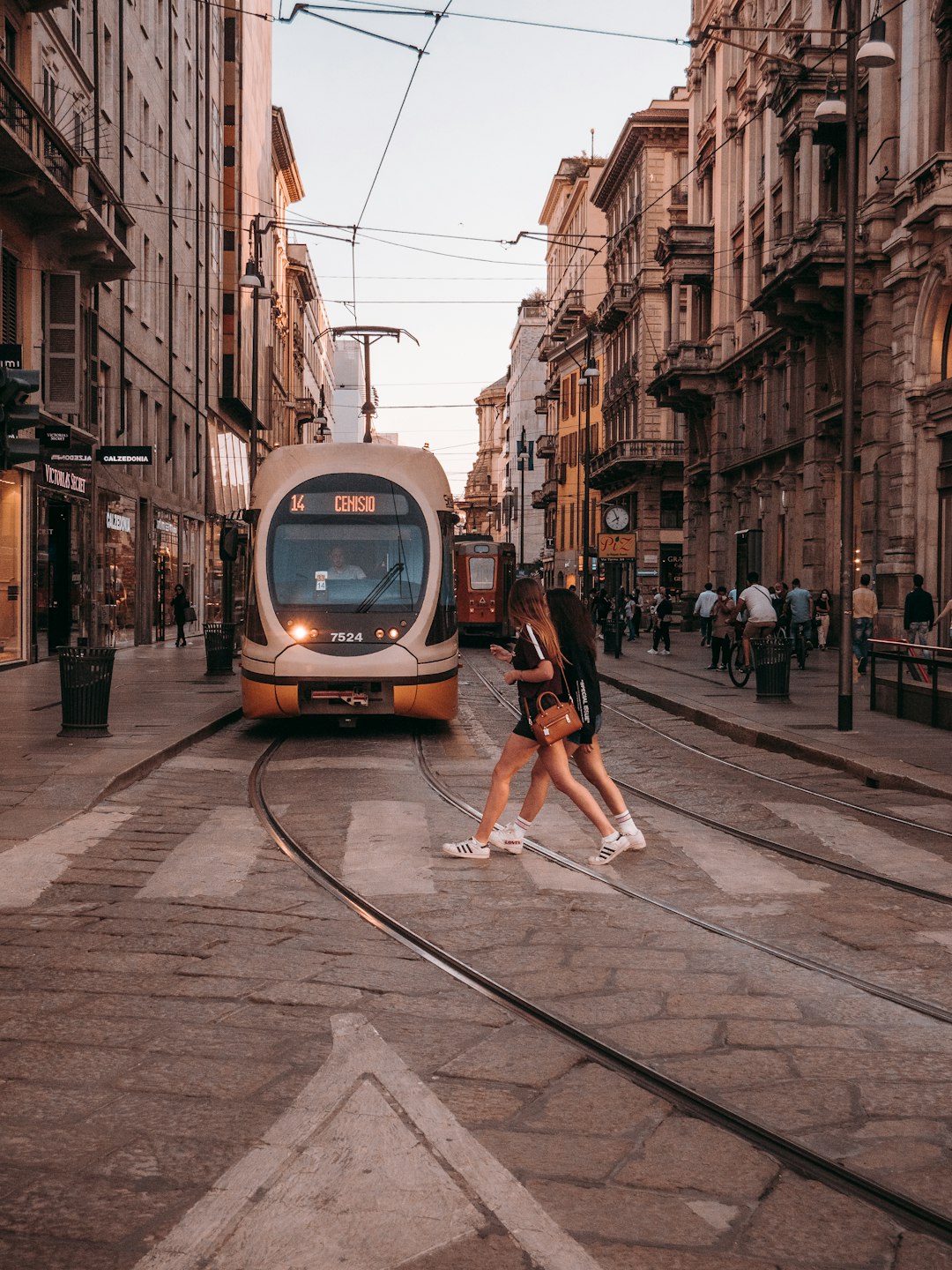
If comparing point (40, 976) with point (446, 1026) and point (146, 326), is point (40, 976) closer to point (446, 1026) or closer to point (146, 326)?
point (446, 1026)

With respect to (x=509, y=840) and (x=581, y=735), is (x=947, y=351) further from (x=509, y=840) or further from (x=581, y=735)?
(x=509, y=840)

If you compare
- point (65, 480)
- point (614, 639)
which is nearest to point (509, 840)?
point (65, 480)

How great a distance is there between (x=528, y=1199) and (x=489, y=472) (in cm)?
15234

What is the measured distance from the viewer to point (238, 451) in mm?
54969

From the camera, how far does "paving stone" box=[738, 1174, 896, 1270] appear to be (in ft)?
10.3

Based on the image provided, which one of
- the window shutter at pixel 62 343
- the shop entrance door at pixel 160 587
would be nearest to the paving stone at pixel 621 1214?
the window shutter at pixel 62 343

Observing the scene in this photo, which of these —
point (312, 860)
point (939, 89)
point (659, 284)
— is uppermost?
point (659, 284)

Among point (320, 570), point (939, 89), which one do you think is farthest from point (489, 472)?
point (320, 570)

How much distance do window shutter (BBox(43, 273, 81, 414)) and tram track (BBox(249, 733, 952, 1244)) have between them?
18338mm

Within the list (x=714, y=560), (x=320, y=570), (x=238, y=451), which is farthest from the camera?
(x=238, y=451)

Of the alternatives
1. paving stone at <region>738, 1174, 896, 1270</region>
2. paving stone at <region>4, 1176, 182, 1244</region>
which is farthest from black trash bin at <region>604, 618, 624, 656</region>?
paving stone at <region>4, 1176, 182, 1244</region>

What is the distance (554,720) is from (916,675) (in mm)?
9522

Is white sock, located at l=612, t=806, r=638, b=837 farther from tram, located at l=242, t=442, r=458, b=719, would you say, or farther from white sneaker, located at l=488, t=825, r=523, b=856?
tram, located at l=242, t=442, r=458, b=719

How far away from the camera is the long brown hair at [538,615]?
7.78 meters
